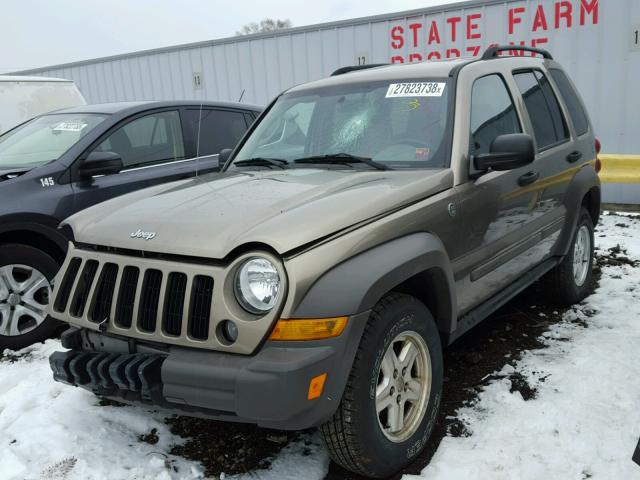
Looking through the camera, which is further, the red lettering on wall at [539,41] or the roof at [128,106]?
the red lettering on wall at [539,41]

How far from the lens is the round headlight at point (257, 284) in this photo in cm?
222

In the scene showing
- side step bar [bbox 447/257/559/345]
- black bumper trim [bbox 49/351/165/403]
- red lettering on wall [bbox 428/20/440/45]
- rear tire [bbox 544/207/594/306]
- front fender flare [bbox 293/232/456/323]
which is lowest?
rear tire [bbox 544/207/594/306]

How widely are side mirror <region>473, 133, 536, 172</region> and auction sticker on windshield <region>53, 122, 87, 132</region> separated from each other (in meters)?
3.38

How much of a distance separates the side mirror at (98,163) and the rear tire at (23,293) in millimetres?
696

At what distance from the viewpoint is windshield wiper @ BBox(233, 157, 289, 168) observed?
11.5 feet

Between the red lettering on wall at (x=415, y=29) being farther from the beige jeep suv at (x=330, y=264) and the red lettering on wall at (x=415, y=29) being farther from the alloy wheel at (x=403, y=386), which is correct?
the alloy wheel at (x=403, y=386)

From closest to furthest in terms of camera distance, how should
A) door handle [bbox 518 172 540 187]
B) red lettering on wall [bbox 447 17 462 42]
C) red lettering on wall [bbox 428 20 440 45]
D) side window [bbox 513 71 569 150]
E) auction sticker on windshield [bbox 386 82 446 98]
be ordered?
1. auction sticker on windshield [bbox 386 82 446 98]
2. door handle [bbox 518 172 540 187]
3. side window [bbox 513 71 569 150]
4. red lettering on wall [bbox 447 17 462 42]
5. red lettering on wall [bbox 428 20 440 45]

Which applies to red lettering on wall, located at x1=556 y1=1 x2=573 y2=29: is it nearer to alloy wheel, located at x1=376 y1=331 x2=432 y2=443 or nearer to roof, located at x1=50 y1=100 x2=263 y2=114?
roof, located at x1=50 y1=100 x2=263 y2=114

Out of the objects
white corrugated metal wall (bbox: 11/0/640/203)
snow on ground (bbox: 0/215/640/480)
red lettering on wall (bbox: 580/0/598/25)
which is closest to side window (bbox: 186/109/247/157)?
snow on ground (bbox: 0/215/640/480)

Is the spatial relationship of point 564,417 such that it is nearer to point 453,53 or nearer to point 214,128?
point 214,128

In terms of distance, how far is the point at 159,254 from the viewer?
96.4 inches

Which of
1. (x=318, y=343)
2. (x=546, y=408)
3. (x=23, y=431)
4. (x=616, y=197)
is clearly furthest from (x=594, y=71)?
(x=23, y=431)

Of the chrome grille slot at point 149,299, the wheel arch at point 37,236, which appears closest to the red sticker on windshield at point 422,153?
the chrome grille slot at point 149,299

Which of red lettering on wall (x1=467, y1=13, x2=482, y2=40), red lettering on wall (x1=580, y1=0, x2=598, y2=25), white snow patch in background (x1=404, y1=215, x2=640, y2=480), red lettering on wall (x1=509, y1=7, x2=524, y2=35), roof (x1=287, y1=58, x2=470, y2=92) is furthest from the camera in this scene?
red lettering on wall (x1=467, y1=13, x2=482, y2=40)
